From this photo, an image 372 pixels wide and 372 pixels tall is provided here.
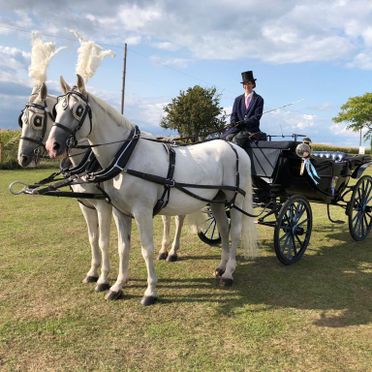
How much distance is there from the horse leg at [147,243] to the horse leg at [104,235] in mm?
559

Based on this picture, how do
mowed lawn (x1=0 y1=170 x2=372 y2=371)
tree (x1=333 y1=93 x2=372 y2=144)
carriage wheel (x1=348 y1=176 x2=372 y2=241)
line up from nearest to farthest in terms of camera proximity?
mowed lawn (x1=0 y1=170 x2=372 y2=371)
carriage wheel (x1=348 y1=176 x2=372 y2=241)
tree (x1=333 y1=93 x2=372 y2=144)

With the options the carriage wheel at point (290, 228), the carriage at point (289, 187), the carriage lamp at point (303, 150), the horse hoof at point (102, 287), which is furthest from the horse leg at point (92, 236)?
the carriage lamp at point (303, 150)

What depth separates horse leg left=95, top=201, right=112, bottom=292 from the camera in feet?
14.4

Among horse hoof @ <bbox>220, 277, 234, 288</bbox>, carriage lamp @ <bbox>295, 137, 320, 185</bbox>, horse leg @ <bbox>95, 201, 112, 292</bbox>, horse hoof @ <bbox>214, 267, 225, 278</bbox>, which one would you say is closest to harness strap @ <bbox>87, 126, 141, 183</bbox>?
horse leg @ <bbox>95, 201, 112, 292</bbox>

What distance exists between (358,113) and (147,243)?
58108mm

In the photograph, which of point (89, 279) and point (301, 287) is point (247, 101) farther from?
point (89, 279)

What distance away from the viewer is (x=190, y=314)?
3.98 metres

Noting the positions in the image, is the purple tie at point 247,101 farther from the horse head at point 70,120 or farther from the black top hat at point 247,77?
the horse head at point 70,120

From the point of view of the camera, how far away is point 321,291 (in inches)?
183

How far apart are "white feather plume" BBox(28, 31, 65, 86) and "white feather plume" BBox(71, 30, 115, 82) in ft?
1.96

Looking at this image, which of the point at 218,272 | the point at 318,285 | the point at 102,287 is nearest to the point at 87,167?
the point at 102,287

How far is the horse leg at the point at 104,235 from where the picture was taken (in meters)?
4.39

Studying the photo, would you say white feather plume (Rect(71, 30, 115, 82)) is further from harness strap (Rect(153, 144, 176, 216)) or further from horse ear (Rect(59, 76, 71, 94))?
harness strap (Rect(153, 144, 176, 216))

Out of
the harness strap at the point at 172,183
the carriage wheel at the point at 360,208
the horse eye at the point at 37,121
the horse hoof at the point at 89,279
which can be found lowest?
the horse hoof at the point at 89,279
